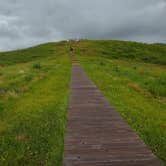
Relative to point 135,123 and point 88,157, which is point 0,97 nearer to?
point 135,123

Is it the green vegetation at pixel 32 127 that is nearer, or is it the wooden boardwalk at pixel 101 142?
the wooden boardwalk at pixel 101 142

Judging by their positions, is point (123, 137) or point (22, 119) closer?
point (123, 137)

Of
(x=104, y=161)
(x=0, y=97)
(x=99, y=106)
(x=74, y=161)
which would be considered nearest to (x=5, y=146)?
(x=74, y=161)

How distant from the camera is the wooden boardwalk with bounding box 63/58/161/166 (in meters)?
6.29

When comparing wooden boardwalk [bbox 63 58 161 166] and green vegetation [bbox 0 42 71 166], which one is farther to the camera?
green vegetation [bbox 0 42 71 166]

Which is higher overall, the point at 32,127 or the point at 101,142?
the point at 101,142

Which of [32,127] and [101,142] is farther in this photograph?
[32,127]

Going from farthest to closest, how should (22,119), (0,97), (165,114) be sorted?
(0,97)
(165,114)
(22,119)

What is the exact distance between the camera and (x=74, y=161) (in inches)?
248

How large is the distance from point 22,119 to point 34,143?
2737 mm

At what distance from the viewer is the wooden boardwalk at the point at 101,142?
629 cm

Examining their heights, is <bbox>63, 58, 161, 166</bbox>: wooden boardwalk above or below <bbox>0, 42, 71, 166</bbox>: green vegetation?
above

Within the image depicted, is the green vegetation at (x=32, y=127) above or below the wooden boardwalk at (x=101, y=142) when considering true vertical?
below

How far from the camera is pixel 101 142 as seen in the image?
24.3ft
